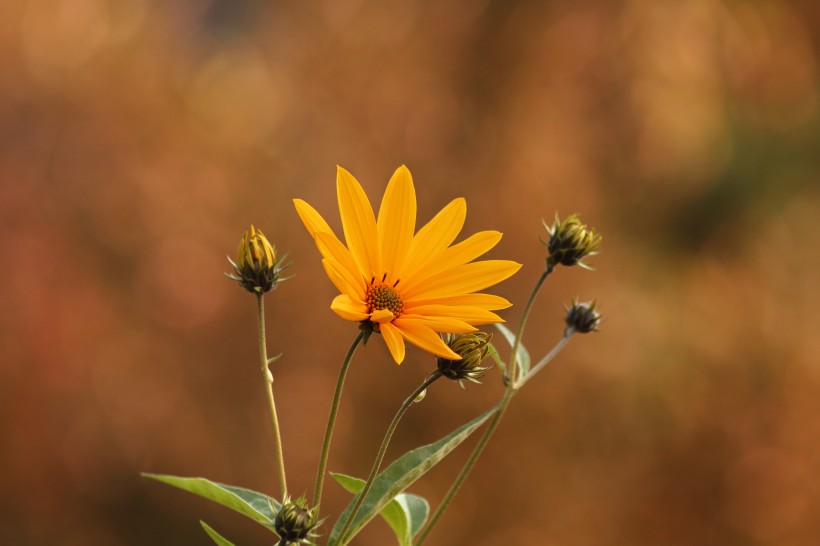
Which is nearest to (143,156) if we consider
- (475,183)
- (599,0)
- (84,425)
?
(84,425)

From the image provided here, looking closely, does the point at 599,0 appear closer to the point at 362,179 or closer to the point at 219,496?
the point at 362,179

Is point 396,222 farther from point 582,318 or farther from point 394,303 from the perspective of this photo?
point 582,318

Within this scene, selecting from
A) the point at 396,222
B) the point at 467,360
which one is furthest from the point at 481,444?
the point at 396,222

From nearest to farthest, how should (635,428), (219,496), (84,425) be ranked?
(219,496), (84,425), (635,428)

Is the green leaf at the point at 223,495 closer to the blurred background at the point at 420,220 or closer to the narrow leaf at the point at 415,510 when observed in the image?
the narrow leaf at the point at 415,510

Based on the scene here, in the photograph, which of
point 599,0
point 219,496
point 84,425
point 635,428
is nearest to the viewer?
point 219,496

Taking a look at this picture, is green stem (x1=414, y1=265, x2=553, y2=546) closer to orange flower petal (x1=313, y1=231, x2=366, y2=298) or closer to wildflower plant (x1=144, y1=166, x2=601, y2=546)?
wildflower plant (x1=144, y1=166, x2=601, y2=546)
